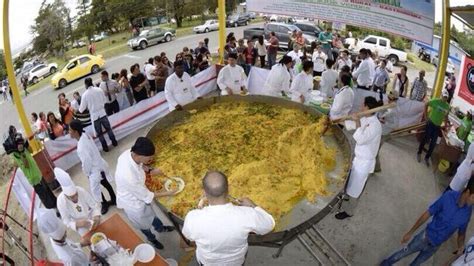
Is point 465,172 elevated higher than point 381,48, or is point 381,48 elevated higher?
point 465,172

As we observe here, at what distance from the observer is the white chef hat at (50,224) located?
136 inches

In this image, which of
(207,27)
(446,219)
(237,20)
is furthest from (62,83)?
(446,219)

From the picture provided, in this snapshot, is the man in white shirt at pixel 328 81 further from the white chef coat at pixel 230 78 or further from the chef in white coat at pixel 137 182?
the chef in white coat at pixel 137 182

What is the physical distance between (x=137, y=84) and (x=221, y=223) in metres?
6.47

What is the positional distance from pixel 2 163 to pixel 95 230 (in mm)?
6361

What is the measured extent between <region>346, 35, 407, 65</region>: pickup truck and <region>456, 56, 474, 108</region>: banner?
38.1 ft

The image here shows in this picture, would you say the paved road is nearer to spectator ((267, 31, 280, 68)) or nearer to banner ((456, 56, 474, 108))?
spectator ((267, 31, 280, 68))

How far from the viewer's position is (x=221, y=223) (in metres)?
2.64

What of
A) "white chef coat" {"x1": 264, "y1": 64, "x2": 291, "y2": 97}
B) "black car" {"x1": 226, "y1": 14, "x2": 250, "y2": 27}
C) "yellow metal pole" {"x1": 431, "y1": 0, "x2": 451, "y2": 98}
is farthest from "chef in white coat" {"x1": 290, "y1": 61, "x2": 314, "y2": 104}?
"black car" {"x1": 226, "y1": 14, "x2": 250, "y2": 27}

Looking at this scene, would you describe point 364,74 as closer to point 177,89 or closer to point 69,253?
point 177,89

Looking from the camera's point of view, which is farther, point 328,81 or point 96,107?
point 328,81

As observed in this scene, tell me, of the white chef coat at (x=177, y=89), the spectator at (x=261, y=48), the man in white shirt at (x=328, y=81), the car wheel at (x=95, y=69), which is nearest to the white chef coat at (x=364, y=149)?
the man in white shirt at (x=328, y=81)

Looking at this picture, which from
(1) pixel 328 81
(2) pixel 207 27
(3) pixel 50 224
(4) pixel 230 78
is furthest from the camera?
(2) pixel 207 27

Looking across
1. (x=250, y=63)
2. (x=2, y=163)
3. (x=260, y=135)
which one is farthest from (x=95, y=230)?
(x=250, y=63)
